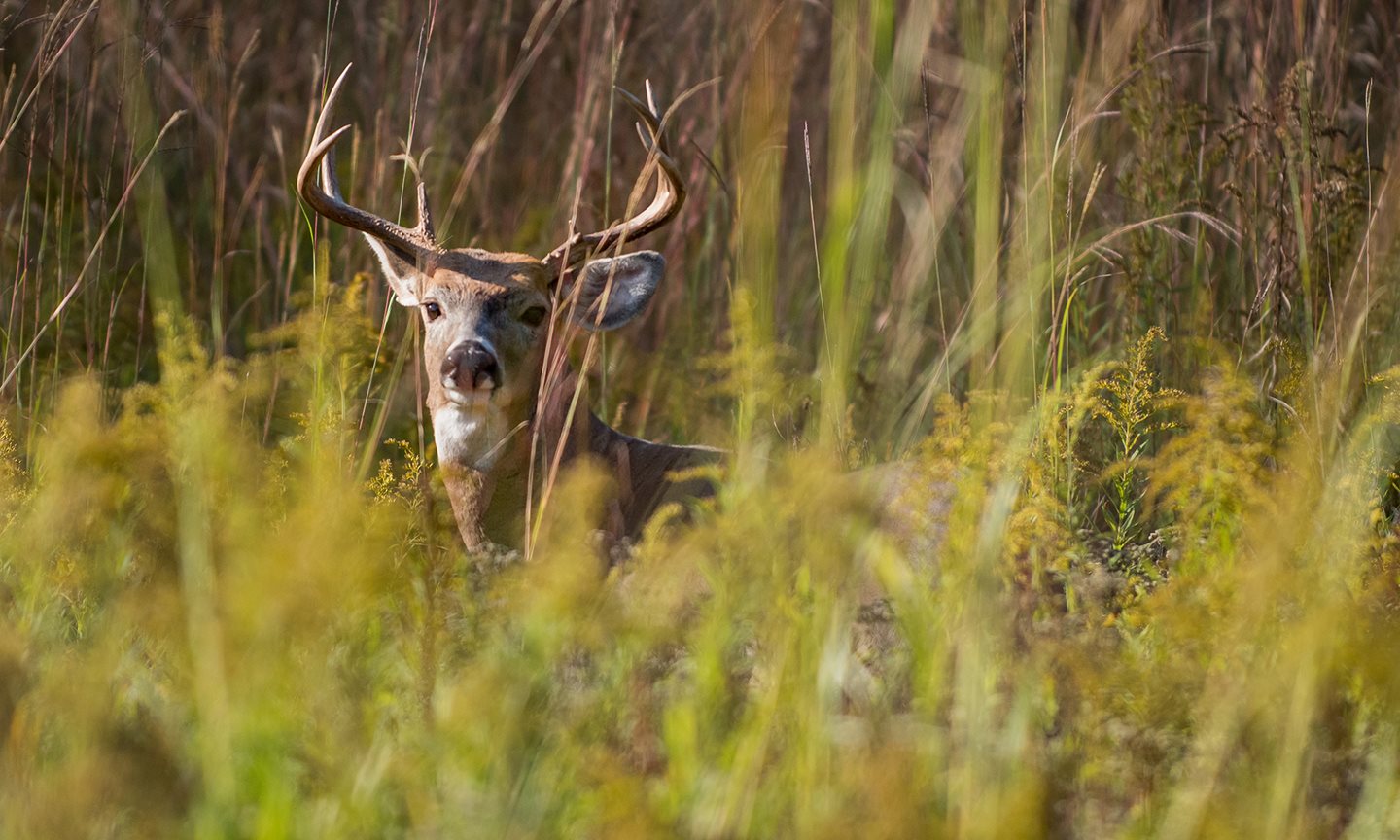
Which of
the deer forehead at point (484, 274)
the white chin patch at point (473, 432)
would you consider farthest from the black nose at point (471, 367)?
the deer forehead at point (484, 274)

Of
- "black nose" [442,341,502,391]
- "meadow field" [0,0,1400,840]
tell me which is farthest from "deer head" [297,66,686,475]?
"meadow field" [0,0,1400,840]

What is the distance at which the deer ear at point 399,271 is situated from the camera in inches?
183

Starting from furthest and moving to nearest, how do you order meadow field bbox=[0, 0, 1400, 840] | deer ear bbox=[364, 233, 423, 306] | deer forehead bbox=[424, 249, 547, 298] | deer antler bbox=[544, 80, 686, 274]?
deer ear bbox=[364, 233, 423, 306]
deer forehead bbox=[424, 249, 547, 298]
deer antler bbox=[544, 80, 686, 274]
meadow field bbox=[0, 0, 1400, 840]

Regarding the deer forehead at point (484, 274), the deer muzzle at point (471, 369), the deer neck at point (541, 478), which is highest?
the deer forehead at point (484, 274)

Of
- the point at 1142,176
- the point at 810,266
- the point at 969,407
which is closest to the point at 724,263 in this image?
the point at 810,266

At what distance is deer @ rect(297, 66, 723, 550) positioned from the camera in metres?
4.32

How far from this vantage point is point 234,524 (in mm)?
2006

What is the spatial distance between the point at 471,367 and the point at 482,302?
1.02ft

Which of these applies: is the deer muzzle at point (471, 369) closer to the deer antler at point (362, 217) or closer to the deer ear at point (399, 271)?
the deer antler at point (362, 217)

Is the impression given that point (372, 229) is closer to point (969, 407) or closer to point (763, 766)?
point (969, 407)

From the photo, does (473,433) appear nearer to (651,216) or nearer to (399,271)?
(399,271)

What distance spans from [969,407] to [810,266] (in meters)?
2.90

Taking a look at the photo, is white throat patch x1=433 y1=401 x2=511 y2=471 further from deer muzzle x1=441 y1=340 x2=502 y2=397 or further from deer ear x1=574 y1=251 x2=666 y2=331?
deer ear x1=574 y1=251 x2=666 y2=331

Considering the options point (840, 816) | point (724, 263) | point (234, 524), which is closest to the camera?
point (840, 816)
